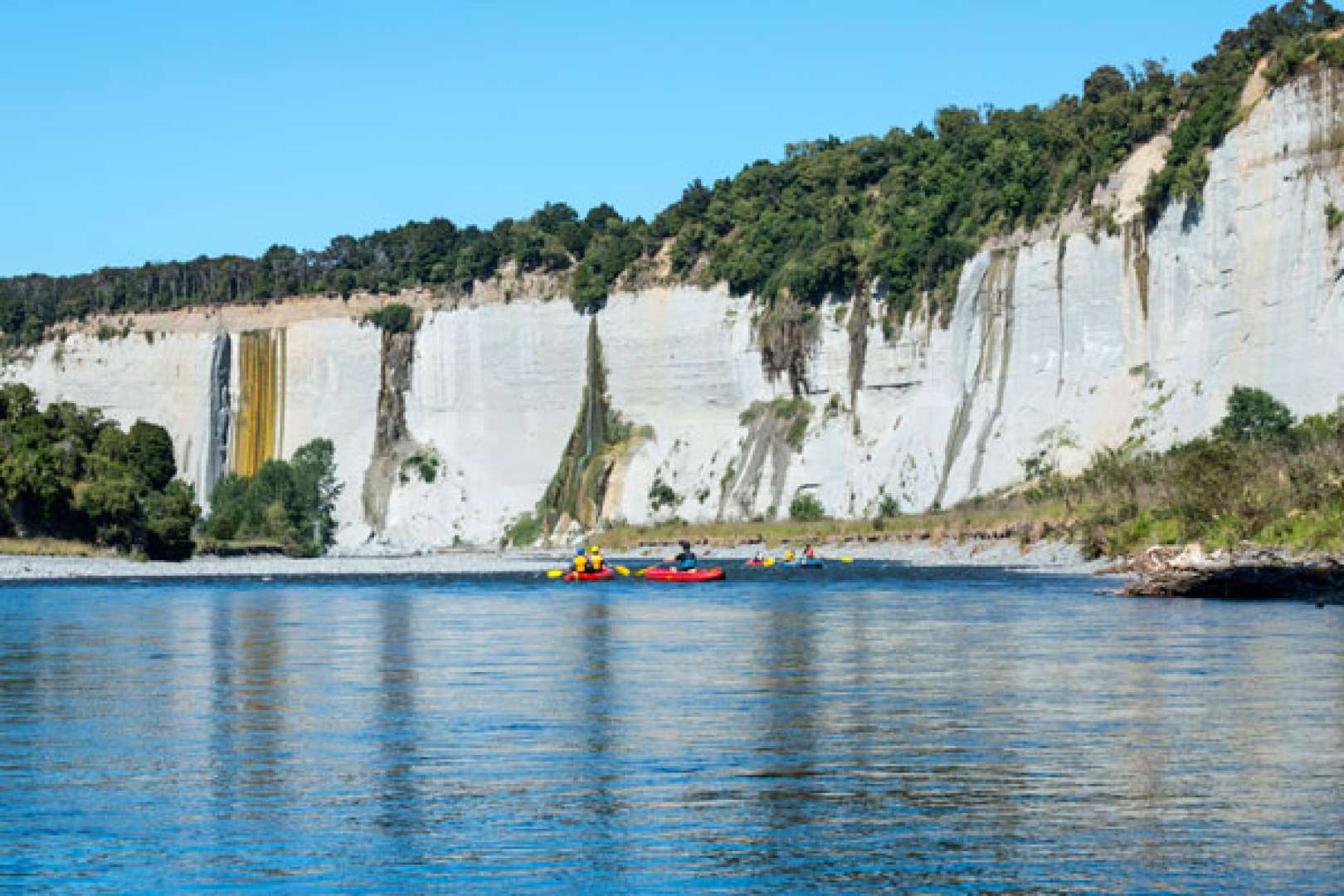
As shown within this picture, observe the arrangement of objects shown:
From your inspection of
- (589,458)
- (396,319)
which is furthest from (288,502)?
(589,458)

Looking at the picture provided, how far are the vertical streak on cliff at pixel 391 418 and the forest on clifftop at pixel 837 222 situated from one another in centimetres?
492

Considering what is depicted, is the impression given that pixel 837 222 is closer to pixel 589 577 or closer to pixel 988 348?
pixel 988 348

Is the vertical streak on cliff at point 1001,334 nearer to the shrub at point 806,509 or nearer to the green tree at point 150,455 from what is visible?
the shrub at point 806,509

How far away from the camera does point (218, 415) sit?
12731 centimetres

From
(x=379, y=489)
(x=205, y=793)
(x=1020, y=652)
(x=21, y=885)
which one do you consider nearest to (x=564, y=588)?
(x=1020, y=652)

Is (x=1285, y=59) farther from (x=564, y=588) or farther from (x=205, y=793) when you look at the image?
(x=205, y=793)

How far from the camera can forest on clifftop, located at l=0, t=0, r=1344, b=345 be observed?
84.2 m

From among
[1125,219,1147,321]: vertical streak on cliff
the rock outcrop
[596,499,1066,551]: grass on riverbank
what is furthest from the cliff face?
the rock outcrop

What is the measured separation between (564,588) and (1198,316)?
32.9 m

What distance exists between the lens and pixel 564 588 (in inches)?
2343

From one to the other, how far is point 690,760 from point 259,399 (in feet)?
366

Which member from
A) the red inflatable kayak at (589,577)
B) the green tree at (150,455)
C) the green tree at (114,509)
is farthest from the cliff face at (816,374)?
the green tree at (114,509)

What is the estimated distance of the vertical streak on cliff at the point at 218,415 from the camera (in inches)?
4975

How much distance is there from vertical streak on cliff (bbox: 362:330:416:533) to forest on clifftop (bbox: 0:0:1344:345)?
492cm
